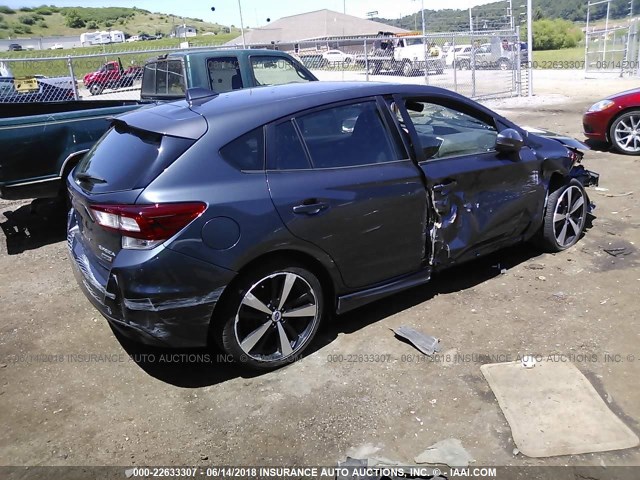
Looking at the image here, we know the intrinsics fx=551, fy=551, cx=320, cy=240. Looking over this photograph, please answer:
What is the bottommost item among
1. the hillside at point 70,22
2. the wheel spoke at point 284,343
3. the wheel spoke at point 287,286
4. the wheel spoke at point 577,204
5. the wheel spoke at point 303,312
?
the wheel spoke at point 284,343

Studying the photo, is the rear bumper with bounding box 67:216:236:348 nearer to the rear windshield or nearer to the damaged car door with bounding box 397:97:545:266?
the rear windshield

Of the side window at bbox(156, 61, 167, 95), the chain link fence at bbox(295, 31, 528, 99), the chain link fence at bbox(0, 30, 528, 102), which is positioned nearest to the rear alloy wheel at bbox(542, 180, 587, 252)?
the side window at bbox(156, 61, 167, 95)

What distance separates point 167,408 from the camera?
326 centimetres

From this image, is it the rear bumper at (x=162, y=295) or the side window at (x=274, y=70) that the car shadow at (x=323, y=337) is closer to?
the rear bumper at (x=162, y=295)

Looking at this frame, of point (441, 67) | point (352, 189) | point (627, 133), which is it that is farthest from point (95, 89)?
point (352, 189)

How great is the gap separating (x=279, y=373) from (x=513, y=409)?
1.43 meters

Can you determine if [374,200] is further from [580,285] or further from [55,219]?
[55,219]

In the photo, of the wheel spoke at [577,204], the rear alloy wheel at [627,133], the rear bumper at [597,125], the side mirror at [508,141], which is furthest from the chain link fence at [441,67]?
the side mirror at [508,141]

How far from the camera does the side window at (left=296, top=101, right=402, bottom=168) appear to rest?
11.8 feet

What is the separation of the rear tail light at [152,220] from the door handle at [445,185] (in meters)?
1.74

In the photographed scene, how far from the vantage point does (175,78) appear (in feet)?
26.6

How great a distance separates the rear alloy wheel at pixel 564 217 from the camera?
495cm

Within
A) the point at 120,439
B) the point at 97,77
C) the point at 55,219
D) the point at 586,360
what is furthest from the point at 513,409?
the point at 97,77

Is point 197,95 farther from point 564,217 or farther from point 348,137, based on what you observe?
point 564,217
